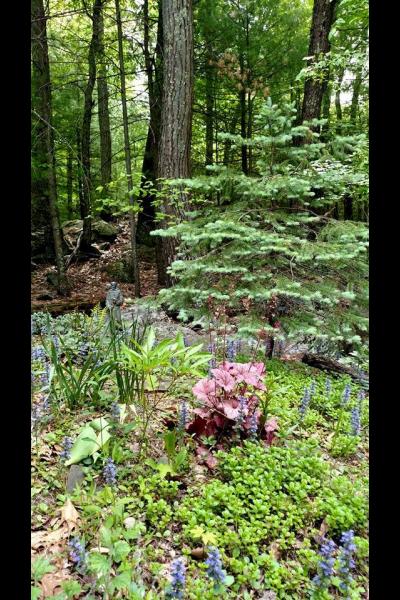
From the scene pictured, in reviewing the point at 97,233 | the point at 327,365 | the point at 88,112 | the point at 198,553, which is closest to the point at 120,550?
the point at 198,553

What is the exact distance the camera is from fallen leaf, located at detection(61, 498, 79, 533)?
69.9 inches

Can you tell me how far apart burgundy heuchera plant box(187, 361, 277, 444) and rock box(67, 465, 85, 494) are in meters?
0.70

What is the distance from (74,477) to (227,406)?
950mm

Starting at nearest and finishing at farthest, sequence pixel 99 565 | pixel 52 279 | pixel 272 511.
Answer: pixel 99 565 → pixel 272 511 → pixel 52 279

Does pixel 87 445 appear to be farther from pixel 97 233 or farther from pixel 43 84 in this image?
pixel 97 233

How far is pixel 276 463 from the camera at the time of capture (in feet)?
7.39

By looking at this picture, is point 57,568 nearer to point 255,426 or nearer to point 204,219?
point 255,426

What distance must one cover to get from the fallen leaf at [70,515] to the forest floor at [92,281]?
5252mm

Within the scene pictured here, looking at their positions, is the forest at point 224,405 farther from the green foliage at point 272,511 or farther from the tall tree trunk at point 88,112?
the tall tree trunk at point 88,112

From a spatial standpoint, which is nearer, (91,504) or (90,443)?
(91,504)

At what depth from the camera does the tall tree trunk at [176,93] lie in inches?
217

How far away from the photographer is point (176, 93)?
5.66 m
